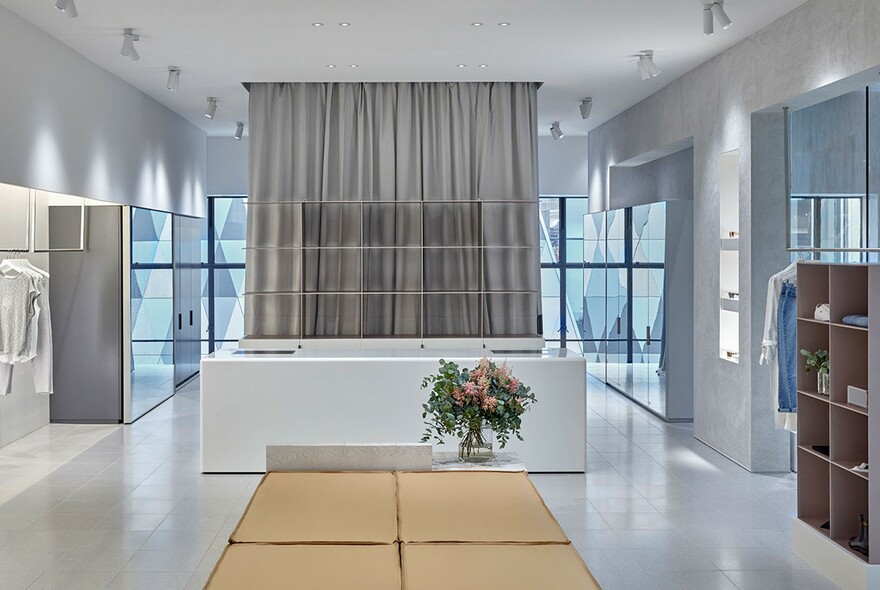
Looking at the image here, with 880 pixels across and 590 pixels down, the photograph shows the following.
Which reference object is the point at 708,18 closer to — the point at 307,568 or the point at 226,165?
the point at 307,568

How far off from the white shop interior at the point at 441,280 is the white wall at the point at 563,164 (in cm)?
293

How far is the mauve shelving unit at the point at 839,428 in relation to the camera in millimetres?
4172

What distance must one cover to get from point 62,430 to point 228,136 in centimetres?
566

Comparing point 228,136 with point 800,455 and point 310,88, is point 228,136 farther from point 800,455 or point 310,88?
point 800,455

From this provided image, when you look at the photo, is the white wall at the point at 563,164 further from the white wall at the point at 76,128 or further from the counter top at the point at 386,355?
the counter top at the point at 386,355

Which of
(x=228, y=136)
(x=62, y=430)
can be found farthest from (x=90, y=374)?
(x=228, y=136)

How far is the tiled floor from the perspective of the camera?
14.9ft

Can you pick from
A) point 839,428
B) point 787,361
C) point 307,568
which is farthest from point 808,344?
point 307,568

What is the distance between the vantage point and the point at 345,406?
21.7ft

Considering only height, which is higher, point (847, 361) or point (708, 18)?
point (708, 18)

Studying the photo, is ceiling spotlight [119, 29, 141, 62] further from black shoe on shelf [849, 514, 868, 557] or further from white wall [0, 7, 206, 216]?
black shoe on shelf [849, 514, 868, 557]

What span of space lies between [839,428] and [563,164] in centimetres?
923

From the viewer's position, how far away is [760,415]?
6.72 meters

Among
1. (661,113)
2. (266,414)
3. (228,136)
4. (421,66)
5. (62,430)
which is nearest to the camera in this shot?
(266,414)
